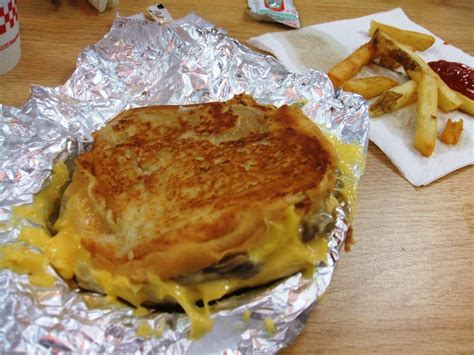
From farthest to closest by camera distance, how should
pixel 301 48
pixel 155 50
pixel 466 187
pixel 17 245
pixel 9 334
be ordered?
pixel 301 48, pixel 155 50, pixel 466 187, pixel 17 245, pixel 9 334

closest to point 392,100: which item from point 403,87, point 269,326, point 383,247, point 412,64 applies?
point 403,87

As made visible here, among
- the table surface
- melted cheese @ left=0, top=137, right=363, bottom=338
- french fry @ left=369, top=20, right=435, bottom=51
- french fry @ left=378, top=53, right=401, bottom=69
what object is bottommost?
the table surface

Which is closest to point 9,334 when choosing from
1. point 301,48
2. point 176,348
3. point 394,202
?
point 176,348

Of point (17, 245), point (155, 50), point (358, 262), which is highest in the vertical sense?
point (155, 50)

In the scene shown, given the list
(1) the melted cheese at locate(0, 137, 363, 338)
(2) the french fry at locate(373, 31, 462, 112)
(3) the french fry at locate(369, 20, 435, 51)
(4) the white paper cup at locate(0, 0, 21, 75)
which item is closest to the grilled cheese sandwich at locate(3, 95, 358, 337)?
(1) the melted cheese at locate(0, 137, 363, 338)

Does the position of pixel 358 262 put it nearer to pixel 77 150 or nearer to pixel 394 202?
pixel 394 202

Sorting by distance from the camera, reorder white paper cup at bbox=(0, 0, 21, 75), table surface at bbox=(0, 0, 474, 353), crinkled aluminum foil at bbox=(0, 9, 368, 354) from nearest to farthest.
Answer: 1. crinkled aluminum foil at bbox=(0, 9, 368, 354)
2. table surface at bbox=(0, 0, 474, 353)
3. white paper cup at bbox=(0, 0, 21, 75)

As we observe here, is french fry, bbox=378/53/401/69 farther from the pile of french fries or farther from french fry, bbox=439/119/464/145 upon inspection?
french fry, bbox=439/119/464/145
